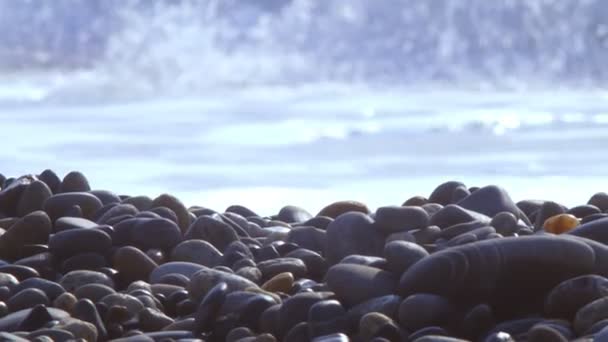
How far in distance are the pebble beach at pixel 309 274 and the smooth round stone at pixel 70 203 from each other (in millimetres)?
10

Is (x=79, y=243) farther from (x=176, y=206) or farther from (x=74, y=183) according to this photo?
(x=74, y=183)

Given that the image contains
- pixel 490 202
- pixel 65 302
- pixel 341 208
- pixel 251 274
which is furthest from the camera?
pixel 341 208

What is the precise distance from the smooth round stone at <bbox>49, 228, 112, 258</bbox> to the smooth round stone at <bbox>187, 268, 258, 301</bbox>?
3.05ft

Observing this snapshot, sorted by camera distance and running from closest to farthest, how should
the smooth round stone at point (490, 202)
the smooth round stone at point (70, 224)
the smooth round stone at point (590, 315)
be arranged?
the smooth round stone at point (590, 315)
the smooth round stone at point (70, 224)
the smooth round stone at point (490, 202)

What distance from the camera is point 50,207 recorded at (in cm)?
702

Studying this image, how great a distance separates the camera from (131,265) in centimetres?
593

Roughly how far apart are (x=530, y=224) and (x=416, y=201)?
35.7 inches

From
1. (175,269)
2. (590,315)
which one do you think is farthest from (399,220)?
(590,315)

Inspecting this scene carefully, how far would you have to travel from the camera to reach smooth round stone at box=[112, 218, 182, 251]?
20.6 ft

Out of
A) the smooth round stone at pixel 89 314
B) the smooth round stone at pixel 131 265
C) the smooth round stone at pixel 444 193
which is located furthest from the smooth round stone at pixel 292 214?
the smooth round stone at pixel 89 314

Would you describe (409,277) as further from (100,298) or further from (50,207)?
(50,207)

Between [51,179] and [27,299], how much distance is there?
247 centimetres

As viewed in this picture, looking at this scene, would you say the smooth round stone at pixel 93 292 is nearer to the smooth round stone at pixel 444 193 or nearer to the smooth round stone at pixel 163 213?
the smooth round stone at pixel 163 213

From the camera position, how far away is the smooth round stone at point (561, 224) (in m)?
5.84
